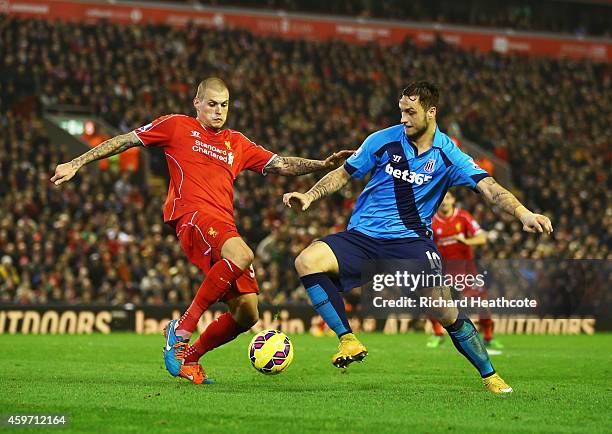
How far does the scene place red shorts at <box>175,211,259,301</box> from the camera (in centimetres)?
952

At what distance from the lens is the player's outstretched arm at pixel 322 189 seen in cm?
884

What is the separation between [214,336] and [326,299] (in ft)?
4.63

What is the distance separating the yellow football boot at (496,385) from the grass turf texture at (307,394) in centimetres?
13

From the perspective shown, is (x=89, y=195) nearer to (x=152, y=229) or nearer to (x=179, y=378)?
(x=152, y=229)

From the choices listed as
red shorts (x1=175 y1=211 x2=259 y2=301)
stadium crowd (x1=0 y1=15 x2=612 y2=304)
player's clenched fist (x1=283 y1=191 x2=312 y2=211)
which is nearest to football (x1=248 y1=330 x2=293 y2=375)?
red shorts (x1=175 y1=211 x2=259 y2=301)

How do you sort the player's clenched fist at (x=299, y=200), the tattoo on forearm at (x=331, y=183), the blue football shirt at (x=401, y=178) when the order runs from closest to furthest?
1. the player's clenched fist at (x=299, y=200)
2. the tattoo on forearm at (x=331, y=183)
3. the blue football shirt at (x=401, y=178)

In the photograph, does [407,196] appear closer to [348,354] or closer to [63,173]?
[348,354]

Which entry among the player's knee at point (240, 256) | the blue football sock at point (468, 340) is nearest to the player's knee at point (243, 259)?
the player's knee at point (240, 256)

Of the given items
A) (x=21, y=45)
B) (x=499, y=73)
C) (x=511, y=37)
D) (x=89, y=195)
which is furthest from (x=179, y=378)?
(x=511, y=37)

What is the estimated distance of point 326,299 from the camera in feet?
29.6

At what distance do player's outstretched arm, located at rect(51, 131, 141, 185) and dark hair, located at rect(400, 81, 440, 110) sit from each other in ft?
8.08

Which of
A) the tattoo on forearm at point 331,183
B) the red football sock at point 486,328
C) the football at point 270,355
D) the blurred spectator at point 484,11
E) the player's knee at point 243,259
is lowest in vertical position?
the red football sock at point 486,328

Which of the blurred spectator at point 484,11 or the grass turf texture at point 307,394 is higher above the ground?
the blurred spectator at point 484,11

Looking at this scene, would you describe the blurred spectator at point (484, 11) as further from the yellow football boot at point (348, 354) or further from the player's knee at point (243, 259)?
the yellow football boot at point (348, 354)
